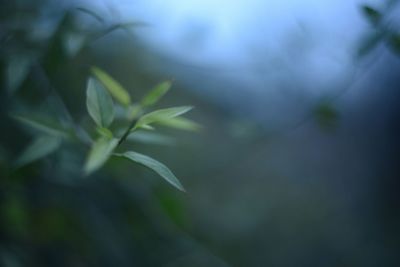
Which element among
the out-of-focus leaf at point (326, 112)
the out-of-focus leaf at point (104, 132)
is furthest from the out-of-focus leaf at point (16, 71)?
the out-of-focus leaf at point (326, 112)

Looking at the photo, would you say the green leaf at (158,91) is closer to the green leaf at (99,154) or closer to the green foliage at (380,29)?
the green leaf at (99,154)

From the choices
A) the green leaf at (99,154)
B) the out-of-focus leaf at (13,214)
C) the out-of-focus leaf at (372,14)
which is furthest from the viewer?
the out-of-focus leaf at (13,214)

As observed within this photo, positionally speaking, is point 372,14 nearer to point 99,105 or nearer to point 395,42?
point 395,42

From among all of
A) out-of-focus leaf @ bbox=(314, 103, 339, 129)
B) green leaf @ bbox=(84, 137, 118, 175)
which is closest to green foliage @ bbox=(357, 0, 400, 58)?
out-of-focus leaf @ bbox=(314, 103, 339, 129)

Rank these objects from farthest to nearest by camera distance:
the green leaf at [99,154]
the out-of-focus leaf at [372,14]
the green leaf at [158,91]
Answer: the out-of-focus leaf at [372,14], the green leaf at [158,91], the green leaf at [99,154]

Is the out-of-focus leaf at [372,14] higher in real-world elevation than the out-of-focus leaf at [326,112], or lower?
higher

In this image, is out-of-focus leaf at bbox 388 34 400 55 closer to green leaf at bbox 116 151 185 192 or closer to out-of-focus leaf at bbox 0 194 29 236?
green leaf at bbox 116 151 185 192

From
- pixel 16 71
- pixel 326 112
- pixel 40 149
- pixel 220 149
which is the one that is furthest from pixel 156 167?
pixel 220 149
